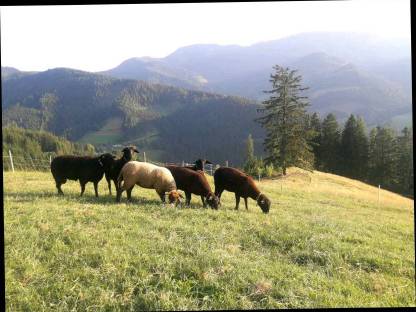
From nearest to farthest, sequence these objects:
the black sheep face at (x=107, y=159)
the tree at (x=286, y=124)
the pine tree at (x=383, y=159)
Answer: the black sheep face at (x=107, y=159)
the tree at (x=286, y=124)
the pine tree at (x=383, y=159)

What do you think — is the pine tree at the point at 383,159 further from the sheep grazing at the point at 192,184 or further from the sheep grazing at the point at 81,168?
the sheep grazing at the point at 81,168

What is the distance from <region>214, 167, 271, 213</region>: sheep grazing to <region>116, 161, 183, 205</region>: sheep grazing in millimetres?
3056

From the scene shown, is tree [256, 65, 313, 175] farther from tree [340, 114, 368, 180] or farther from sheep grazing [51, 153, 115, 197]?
sheep grazing [51, 153, 115, 197]

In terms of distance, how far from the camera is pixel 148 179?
51.4 ft

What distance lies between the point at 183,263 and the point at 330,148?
67.0m

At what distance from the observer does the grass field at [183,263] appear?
23.2 feet

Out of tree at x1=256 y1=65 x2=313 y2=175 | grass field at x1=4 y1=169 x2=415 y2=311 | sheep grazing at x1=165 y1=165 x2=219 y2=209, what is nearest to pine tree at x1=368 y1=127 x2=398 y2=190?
tree at x1=256 y1=65 x2=313 y2=175

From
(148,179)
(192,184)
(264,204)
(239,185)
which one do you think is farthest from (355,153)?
(148,179)

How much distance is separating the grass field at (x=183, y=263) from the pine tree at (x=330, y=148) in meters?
60.2

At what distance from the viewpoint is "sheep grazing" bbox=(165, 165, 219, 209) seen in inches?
638

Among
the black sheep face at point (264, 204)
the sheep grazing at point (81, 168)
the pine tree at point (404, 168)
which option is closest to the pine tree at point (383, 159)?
the pine tree at point (404, 168)

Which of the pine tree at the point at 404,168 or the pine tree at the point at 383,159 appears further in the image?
the pine tree at the point at 383,159

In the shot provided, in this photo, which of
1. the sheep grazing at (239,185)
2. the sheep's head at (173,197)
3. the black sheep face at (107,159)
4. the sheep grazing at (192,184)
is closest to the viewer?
the sheep's head at (173,197)

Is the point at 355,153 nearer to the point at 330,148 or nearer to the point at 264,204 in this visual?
the point at 330,148
